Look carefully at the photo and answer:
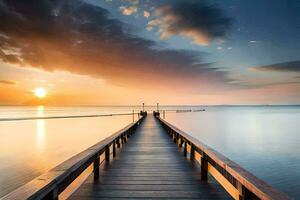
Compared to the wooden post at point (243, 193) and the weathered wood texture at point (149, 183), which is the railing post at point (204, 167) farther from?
the wooden post at point (243, 193)

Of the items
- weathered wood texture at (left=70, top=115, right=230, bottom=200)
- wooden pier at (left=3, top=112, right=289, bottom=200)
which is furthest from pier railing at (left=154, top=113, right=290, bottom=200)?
weathered wood texture at (left=70, top=115, right=230, bottom=200)

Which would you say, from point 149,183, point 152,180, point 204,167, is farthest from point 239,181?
point 152,180

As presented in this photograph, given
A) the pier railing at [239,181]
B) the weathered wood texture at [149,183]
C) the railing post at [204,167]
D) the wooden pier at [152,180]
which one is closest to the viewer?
the pier railing at [239,181]

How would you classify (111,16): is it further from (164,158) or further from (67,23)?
(164,158)

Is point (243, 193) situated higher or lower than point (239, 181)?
lower

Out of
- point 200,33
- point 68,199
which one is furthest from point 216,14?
point 68,199

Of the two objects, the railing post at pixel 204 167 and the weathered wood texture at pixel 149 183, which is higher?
the railing post at pixel 204 167

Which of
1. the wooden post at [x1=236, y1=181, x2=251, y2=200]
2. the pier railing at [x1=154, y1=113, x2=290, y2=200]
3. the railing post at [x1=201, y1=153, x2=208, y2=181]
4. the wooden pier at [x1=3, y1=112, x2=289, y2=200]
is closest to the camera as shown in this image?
the pier railing at [x1=154, y1=113, x2=290, y2=200]

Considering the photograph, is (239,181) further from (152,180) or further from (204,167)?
(152,180)

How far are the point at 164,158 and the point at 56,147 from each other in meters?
15.3

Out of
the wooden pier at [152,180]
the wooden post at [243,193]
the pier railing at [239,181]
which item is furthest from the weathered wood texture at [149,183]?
the wooden post at [243,193]

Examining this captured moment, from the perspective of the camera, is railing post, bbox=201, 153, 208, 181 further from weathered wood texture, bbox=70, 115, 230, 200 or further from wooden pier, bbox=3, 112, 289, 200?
weathered wood texture, bbox=70, 115, 230, 200

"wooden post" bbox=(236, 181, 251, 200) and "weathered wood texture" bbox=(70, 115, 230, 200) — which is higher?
"wooden post" bbox=(236, 181, 251, 200)

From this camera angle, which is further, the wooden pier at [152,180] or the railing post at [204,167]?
the railing post at [204,167]
